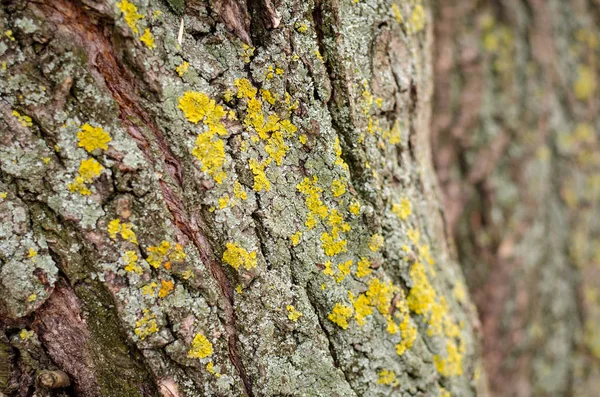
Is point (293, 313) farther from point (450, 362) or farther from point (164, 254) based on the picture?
point (450, 362)

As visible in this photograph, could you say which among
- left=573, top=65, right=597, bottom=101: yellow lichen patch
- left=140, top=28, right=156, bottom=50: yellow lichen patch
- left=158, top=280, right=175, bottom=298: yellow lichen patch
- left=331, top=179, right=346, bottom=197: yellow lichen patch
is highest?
left=573, top=65, right=597, bottom=101: yellow lichen patch

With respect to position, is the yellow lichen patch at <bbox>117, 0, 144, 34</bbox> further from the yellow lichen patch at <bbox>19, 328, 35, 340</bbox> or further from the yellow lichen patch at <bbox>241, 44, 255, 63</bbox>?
the yellow lichen patch at <bbox>19, 328, 35, 340</bbox>

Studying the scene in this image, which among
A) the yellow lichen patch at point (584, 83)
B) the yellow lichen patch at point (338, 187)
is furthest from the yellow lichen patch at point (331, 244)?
the yellow lichen patch at point (584, 83)

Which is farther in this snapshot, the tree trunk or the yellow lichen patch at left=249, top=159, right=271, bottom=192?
the yellow lichen patch at left=249, top=159, right=271, bottom=192

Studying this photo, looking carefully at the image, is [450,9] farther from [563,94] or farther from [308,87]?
[308,87]

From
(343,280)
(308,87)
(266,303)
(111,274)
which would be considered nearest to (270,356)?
(266,303)

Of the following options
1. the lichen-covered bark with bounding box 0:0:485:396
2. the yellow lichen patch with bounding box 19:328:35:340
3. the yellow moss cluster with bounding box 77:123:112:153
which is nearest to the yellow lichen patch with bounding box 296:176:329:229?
the lichen-covered bark with bounding box 0:0:485:396
